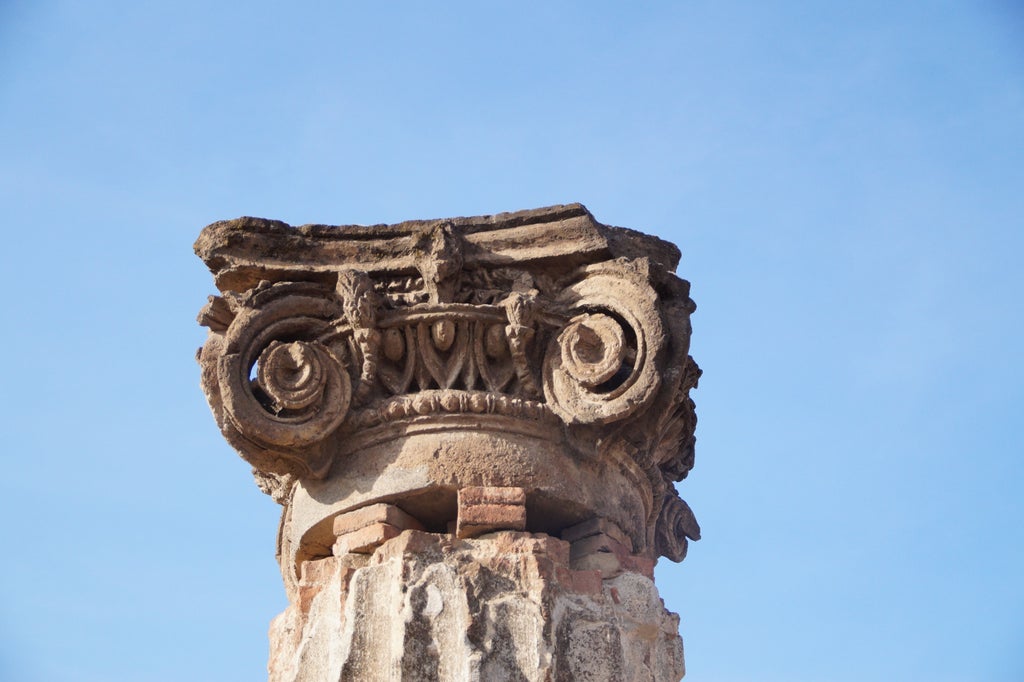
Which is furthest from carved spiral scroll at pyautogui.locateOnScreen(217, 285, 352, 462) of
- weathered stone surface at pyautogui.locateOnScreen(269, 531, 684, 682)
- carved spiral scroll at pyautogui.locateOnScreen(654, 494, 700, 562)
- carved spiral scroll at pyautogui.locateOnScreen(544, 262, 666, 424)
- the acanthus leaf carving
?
carved spiral scroll at pyautogui.locateOnScreen(654, 494, 700, 562)

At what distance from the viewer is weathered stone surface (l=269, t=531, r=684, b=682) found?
22.9 ft

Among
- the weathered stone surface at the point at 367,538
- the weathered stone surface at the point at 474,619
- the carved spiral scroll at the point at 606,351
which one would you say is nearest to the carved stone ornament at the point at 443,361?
the carved spiral scroll at the point at 606,351

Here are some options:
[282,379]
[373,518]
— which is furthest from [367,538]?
[282,379]

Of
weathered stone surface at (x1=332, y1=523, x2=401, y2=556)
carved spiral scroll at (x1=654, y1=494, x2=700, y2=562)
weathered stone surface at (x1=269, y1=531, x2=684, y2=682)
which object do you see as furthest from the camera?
carved spiral scroll at (x1=654, y1=494, x2=700, y2=562)

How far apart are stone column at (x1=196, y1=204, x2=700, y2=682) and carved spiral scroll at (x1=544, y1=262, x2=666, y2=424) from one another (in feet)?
0.03

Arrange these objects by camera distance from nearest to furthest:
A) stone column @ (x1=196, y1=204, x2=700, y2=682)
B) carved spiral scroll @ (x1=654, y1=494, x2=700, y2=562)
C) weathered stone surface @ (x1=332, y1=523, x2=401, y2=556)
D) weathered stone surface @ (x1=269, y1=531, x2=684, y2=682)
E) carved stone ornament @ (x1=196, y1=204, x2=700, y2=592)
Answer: weathered stone surface @ (x1=269, y1=531, x2=684, y2=682), stone column @ (x1=196, y1=204, x2=700, y2=682), weathered stone surface @ (x1=332, y1=523, x2=401, y2=556), carved stone ornament @ (x1=196, y1=204, x2=700, y2=592), carved spiral scroll @ (x1=654, y1=494, x2=700, y2=562)

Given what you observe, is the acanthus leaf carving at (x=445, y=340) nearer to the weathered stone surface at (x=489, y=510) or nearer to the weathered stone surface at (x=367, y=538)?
the weathered stone surface at (x=489, y=510)

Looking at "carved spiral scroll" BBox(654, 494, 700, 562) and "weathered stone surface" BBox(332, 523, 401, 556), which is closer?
"weathered stone surface" BBox(332, 523, 401, 556)

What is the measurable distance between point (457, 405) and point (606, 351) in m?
0.82

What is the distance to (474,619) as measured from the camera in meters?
7.02

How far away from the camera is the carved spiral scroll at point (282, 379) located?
762cm

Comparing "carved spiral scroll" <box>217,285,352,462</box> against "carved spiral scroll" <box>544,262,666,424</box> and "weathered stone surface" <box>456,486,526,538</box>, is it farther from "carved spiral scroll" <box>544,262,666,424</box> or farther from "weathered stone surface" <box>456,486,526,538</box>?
"carved spiral scroll" <box>544,262,666,424</box>

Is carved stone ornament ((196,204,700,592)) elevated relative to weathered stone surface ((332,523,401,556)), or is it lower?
elevated

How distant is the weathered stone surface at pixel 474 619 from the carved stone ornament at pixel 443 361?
399mm
